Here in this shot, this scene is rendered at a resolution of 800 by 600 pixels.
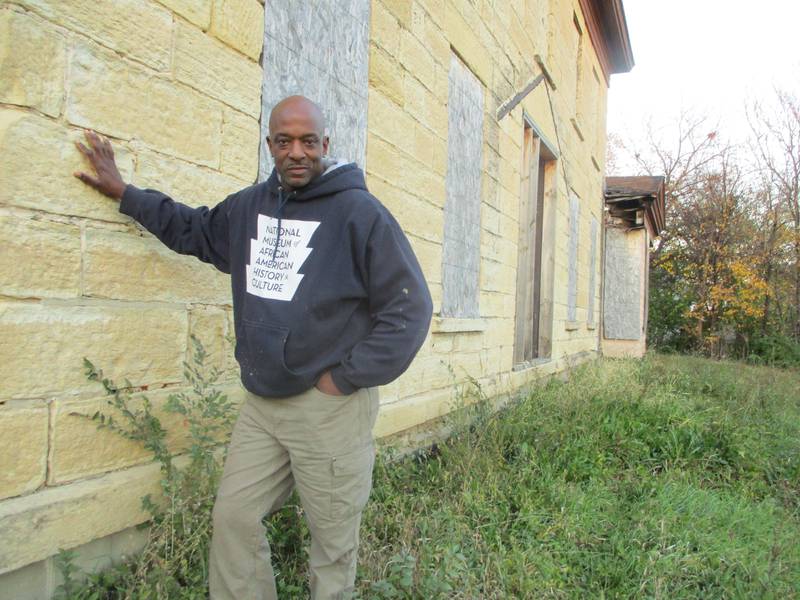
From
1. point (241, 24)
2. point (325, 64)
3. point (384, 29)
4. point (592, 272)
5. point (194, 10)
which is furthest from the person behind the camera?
point (592, 272)

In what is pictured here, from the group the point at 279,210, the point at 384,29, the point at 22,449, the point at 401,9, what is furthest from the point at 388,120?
the point at 22,449

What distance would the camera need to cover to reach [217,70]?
269 cm

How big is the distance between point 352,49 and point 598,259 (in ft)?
35.7

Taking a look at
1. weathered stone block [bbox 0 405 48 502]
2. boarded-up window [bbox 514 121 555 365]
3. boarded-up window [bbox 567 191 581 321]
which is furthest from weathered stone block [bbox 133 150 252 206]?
boarded-up window [bbox 567 191 581 321]

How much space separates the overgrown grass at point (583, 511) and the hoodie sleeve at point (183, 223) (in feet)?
4.06

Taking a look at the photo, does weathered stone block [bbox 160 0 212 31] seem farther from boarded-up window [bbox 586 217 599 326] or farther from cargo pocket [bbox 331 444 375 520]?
boarded-up window [bbox 586 217 599 326]

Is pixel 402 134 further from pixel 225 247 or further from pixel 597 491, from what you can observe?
pixel 597 491

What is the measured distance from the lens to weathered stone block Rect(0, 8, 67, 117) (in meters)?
1.90

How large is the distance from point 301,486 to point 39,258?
1127mm

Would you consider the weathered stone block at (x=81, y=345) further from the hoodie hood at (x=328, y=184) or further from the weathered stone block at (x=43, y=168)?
the hoodie hood at (x=328, y=184)

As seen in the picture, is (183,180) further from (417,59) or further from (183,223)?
(417,59)

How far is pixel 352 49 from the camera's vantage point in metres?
3.68

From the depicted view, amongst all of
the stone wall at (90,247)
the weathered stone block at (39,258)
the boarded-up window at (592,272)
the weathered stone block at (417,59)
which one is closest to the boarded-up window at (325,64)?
the stone wall at (90,247)

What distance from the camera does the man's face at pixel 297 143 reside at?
7.09 feet
